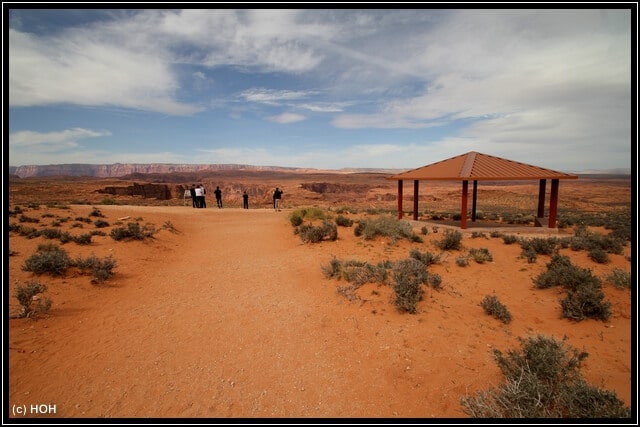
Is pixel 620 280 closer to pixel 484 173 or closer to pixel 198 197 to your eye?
pixel 484 173

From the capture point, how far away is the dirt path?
11.1 ft

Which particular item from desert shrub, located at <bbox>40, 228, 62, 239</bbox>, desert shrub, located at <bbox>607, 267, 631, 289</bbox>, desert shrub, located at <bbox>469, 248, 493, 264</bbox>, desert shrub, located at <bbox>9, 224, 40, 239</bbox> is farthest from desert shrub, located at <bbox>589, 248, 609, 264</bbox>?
desert shrub, located at <bbox>9, 224, 40, 239</bbox>

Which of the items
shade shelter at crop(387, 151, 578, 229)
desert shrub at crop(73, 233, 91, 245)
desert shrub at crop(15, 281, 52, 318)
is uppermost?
shade shelter at crop(387, 151, 578, 229)

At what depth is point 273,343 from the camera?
460 centimetres

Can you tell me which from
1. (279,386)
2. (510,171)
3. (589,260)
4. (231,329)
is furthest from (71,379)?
(510,171)

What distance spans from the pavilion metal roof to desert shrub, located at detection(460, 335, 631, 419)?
956cm

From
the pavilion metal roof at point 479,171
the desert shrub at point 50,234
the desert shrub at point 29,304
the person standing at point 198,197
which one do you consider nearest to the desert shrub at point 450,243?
the pavilion metal roof at point 479,171

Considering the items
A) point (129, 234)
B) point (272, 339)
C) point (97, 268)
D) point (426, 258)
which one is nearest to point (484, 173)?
point (426, 258)

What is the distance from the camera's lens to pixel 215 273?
8.02 m

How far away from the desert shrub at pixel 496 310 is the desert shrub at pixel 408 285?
3.80 feet

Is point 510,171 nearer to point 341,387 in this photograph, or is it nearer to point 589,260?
point 589,260

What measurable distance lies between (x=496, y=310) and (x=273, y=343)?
13.1 ft

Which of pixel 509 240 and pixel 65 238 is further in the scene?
pixel 509 240

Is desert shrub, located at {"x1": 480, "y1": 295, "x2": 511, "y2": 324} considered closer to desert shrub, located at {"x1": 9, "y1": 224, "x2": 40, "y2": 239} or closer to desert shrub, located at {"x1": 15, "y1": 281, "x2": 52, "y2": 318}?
desert shrub, located at {"x1": 15, "y1": 281, "x2": 52, "y2": 318}
